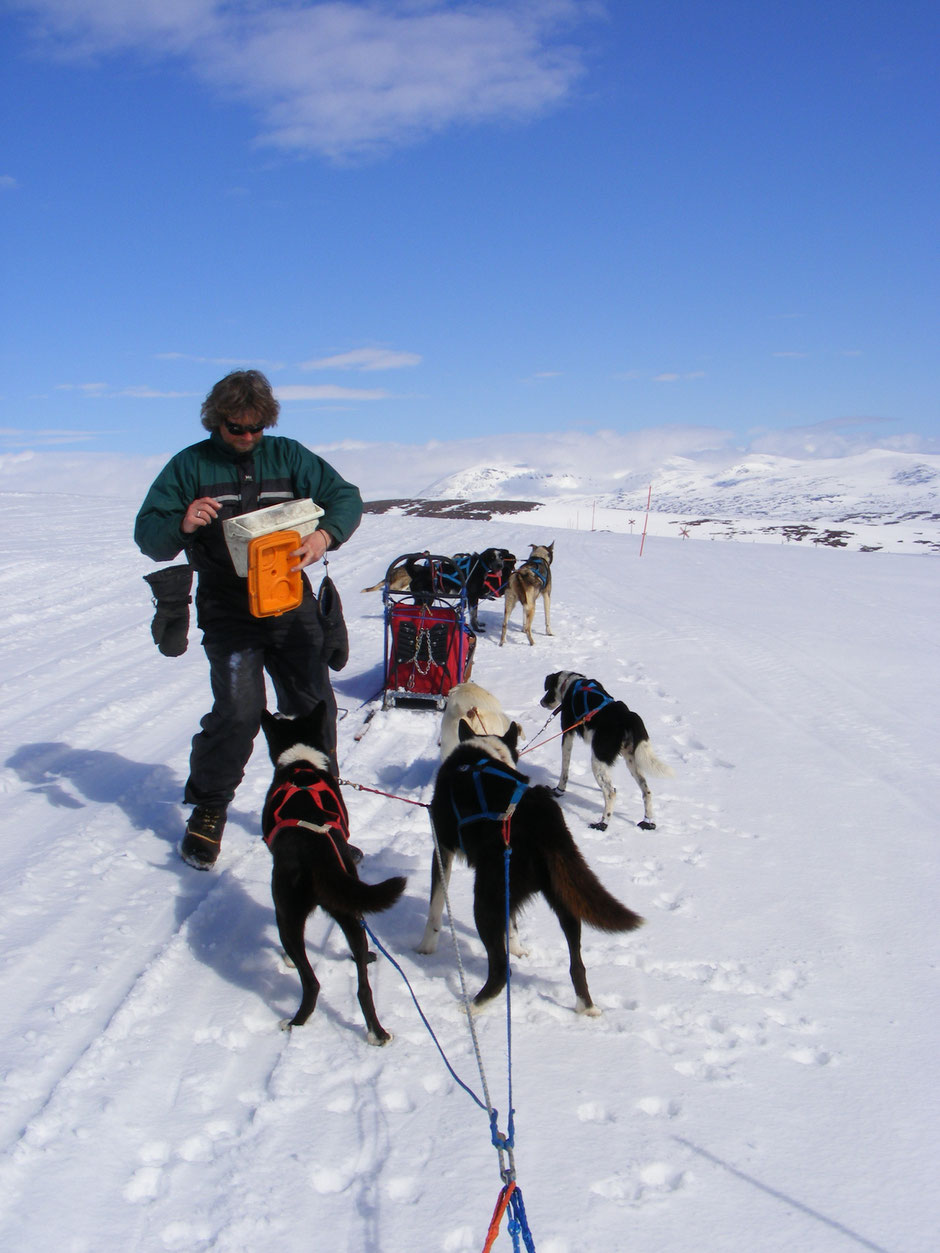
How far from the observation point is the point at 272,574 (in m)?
3.24

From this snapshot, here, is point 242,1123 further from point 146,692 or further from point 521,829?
point 146,692

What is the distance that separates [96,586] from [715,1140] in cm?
1073

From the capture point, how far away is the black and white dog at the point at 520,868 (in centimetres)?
269

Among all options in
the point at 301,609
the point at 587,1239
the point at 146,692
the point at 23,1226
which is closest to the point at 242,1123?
the point at 23,1226

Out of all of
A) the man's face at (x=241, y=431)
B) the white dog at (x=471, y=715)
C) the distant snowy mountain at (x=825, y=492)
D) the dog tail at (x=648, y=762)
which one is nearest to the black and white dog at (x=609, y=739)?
the dog tail at (x=648, y=762)

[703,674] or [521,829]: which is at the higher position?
[521,829]

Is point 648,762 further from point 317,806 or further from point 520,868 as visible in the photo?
point 317,806

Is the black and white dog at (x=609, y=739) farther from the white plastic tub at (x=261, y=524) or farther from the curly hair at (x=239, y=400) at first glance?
the curly hair at (x=239, y=400)

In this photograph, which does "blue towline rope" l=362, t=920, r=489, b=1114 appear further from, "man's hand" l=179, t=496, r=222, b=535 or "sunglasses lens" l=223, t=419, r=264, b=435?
"sunglasses lens" l=223, t=419, r=264, b=435

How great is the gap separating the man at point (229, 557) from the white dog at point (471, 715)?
0.84 meters

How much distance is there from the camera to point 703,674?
313 inches

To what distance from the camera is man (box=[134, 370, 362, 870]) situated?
129 inches

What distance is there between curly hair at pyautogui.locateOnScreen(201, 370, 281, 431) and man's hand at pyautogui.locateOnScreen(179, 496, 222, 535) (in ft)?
1.16

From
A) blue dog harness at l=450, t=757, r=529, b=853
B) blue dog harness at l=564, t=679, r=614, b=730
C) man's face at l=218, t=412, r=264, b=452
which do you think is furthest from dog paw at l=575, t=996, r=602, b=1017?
man's face at l=218, t=412, r=264, b=452
